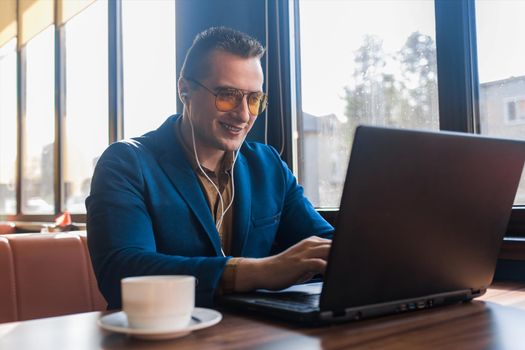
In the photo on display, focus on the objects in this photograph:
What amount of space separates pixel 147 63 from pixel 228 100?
2.37m

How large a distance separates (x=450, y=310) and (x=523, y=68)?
107cm

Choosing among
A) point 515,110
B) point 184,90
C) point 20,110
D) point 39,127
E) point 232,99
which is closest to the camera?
point 232,99

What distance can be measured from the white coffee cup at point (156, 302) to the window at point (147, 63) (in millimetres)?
2565

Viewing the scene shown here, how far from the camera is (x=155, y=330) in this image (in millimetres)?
754

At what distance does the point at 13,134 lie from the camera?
5.85 meters

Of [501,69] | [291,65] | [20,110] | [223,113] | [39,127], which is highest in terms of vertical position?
[20,110]

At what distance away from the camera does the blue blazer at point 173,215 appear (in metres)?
1.15

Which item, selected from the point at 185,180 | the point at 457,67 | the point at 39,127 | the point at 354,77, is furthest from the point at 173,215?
the point at 39,127

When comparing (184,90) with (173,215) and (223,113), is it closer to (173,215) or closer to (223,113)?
(223,113)

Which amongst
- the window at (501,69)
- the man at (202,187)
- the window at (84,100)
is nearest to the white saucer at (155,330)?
the man at (202,187)

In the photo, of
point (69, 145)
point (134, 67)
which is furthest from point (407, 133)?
point (69, 145)

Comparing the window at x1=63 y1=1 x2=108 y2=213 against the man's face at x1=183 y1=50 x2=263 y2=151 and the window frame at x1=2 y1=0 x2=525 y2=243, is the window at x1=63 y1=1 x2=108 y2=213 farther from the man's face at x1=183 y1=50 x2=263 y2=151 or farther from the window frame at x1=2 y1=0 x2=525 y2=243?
the man's face at x1=183 y1=50 x2=263 y2=151

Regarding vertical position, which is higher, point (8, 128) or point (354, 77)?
point (8, 128)

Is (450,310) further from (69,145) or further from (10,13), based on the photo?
(10,13)
